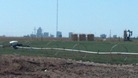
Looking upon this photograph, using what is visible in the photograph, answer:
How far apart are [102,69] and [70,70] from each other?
1907mm

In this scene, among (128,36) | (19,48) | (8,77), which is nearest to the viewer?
(8,77)

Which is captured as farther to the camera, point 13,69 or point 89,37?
point 89,37

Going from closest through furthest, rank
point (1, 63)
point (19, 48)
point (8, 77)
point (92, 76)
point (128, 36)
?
point (8, 77) < point (92, 76) < point (1, 63) < point (19, 48) < point (128, 36)

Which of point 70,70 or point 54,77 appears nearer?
point 54,77

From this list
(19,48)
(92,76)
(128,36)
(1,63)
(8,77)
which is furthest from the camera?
(128,36)

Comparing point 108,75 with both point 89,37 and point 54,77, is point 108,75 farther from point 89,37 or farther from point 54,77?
point 89,37

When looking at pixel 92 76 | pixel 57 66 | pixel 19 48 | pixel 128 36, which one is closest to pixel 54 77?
pixel 92 76

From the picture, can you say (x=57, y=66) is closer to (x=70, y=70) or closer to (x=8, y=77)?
(x=70, y=70)

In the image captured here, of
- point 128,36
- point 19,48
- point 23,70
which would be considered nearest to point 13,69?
point 23,70

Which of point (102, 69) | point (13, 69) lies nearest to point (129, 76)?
point (102, 69)

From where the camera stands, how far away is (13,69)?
1878 centimetres

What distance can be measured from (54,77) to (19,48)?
23.5m

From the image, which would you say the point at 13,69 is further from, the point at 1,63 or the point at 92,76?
the point at 92,76

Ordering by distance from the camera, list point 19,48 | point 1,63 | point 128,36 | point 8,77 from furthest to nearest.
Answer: point 128,36 < point 19,48 < point 1,63 < point 8,77
